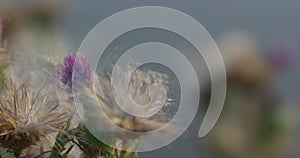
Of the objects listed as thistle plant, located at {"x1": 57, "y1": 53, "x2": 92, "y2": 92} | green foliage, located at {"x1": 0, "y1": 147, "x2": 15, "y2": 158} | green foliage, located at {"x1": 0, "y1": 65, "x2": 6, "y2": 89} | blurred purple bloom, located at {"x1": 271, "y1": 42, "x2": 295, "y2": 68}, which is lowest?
green foliage, located at {"x1": 0, "y1": 147, "x2": 15, "y2": 158}

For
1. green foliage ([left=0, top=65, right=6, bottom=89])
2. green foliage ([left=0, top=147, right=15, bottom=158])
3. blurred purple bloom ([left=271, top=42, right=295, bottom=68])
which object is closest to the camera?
green foliage ([left=0, top=147, right=15, bottom=158])

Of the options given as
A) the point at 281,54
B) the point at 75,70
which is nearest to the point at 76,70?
the point at 75,70

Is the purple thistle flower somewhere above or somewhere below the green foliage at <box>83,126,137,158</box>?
above

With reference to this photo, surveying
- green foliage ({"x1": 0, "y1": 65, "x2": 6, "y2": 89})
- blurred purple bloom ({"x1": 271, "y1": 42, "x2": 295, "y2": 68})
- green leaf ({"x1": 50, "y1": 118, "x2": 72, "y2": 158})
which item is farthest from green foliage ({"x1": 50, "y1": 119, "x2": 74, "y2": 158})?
blurred purple bloom ({"x1": 271, "y1": 42, "x2": 295, "y2": 68})

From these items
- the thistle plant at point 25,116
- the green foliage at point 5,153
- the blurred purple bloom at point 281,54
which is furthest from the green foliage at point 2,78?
the blurred purple bloom at point 281,54

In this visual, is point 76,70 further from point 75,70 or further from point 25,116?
point 25,116

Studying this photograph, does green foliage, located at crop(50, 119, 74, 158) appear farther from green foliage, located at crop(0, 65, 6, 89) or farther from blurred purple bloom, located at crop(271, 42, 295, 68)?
blurred purple bloom, located at crop(271, 42, 295, 68)

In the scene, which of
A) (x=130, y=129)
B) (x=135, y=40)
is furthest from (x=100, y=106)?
(x=135, y=40)

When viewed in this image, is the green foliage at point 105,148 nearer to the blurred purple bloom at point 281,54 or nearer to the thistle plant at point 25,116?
the thistle plant at point 25,116
